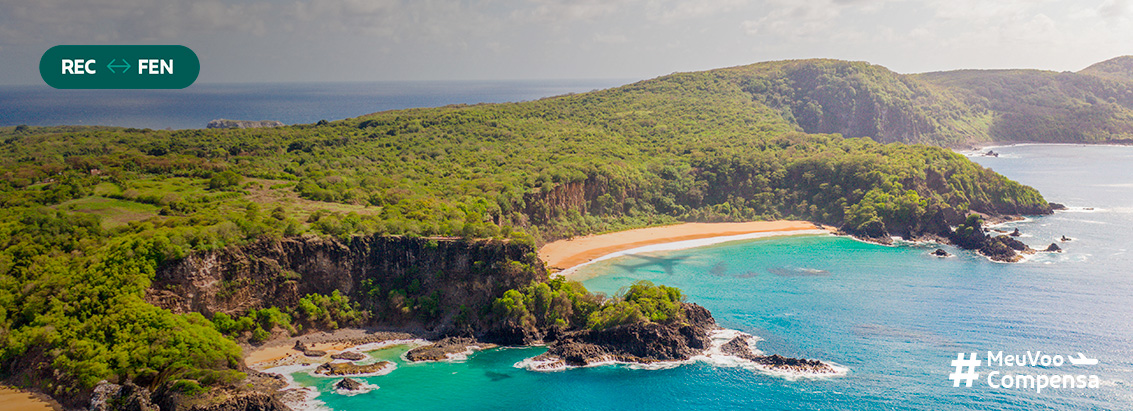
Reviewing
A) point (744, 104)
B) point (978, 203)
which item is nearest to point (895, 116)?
point (744, 104)

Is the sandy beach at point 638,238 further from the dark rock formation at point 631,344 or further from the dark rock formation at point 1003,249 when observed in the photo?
the dark rock formation at point 631,344

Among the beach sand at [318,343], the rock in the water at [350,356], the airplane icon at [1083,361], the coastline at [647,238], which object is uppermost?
the coastline at [647,238]

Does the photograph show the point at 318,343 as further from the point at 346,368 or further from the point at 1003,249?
the point at 1003,249

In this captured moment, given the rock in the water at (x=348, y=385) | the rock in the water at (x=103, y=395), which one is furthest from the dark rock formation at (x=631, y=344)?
the rock in the water at (x=103, y=395)

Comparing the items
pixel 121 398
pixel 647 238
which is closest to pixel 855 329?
pixel 647 238

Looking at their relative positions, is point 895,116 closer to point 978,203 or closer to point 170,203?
point 978,203
